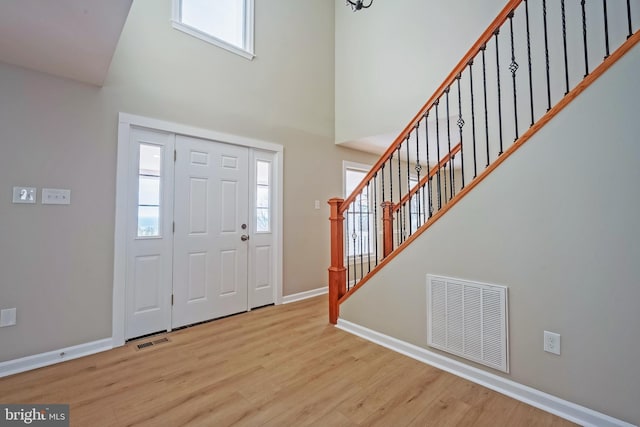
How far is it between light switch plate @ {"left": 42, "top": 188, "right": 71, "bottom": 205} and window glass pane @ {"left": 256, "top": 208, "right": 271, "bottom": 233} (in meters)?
1.89

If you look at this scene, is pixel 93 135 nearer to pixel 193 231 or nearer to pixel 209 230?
pixel 193 231

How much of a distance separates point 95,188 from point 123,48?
137 cm

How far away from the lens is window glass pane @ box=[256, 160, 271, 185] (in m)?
3.84

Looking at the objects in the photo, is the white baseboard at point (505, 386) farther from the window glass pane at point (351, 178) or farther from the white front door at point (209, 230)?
the window glass pane at point (351, 178)

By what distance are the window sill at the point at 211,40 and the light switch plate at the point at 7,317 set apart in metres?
2.99

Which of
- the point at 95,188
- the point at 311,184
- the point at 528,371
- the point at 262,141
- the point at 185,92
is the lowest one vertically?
the point at 528,371

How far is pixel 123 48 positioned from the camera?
281 centimetres

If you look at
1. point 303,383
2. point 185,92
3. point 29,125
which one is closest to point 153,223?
point 29,125

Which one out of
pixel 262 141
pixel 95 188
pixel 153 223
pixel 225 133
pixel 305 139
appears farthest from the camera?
pixel 305 139

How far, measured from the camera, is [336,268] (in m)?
3.23

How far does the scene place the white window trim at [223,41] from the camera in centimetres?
313

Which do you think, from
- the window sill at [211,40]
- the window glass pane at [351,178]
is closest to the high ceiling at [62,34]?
the window sill at [211,40]

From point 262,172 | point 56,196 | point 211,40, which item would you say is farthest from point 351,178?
point 56,196

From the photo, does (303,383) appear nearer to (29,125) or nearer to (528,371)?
(528,371)
